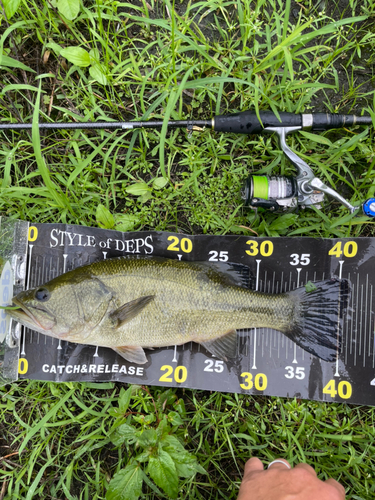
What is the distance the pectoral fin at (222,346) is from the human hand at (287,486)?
0.99m

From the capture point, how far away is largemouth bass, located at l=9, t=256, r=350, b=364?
115 inches

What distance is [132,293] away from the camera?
2.96m

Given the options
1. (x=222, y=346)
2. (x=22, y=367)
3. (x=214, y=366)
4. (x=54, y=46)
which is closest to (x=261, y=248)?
(x=222, y=346)

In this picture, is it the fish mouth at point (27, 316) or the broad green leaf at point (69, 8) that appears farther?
the broad green leaf at point (69, 8)

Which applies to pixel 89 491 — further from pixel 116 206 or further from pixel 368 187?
pixel 368 187

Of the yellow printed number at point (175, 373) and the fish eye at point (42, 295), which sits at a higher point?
the fish eye at point (42, 295)

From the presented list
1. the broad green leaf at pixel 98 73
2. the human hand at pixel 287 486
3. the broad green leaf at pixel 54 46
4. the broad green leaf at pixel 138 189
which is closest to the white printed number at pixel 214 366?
the human hand at pixel 287 486

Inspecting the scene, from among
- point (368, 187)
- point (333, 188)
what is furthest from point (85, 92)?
point (368, 187)

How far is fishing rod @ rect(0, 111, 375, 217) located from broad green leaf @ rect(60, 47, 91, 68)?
607 mm

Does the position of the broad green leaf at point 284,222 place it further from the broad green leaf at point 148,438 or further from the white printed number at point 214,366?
the broad green leaf at point 148,438

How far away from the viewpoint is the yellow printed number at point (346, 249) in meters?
3.25

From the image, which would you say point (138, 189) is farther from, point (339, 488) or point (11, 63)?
point (339, 488)

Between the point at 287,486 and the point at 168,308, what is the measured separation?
1.69 metres

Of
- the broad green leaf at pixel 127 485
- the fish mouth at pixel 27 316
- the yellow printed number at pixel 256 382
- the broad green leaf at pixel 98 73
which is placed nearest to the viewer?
the broad green leaf at pixel 127 485
